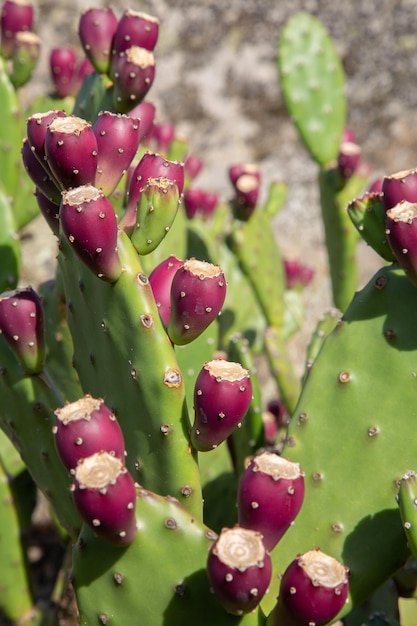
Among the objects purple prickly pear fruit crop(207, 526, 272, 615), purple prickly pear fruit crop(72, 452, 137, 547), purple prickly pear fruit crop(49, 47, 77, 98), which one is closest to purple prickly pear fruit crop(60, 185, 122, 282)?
purple prickly pear fruit crop(72, 452, 137, 547)

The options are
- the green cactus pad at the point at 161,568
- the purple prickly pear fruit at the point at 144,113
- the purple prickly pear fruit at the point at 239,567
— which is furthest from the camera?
the purple prickly pear fruit at the point at 144,113

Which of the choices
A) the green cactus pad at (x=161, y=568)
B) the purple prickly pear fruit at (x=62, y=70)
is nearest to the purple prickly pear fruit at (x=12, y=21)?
the purple prickly pear fruit at (x=62, y=70)

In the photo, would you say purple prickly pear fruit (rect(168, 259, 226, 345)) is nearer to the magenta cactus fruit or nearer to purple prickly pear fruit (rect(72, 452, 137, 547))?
purple prickly pear fruit (rect(72, 452, 137, 547))

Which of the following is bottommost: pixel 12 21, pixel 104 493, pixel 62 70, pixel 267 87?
pixel 267 87

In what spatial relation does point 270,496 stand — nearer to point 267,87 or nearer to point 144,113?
point 144,113

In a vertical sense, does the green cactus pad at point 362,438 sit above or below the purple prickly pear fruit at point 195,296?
below

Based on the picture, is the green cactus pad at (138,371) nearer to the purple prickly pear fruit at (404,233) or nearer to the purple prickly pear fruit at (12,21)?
the purple prickly pear fruit at (404,233)

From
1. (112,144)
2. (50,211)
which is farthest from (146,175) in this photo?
(50,211)
